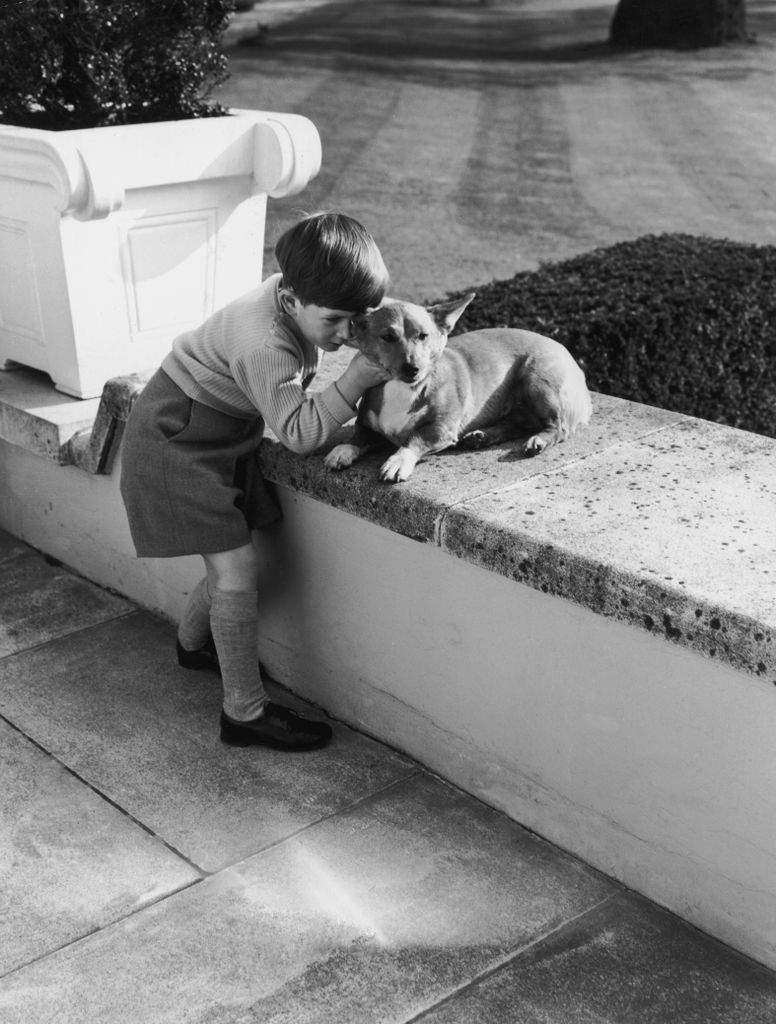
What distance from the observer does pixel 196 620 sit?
3.44 meters

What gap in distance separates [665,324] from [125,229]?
2126 millimetres

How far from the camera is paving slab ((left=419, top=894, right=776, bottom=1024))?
7.51 ft

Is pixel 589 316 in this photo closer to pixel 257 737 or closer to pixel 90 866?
pixel 257 737

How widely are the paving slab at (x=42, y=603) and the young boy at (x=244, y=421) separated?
755mm

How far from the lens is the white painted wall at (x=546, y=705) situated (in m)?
2.37

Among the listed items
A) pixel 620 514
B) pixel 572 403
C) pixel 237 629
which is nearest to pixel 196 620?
pixel 237 629

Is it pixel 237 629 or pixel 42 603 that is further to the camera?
pixel 42 603

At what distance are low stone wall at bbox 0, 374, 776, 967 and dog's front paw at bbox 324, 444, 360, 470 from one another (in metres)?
0.03

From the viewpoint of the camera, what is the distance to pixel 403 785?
302 centimetres

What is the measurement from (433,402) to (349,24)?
75.7 feet

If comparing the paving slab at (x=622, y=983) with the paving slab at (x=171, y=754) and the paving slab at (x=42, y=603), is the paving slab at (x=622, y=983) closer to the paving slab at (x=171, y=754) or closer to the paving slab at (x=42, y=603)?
the paving slab at (x=171, y=754)

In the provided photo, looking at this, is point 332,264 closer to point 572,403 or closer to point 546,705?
point 572,403

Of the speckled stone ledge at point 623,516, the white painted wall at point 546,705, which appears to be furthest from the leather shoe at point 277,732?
the speckled stone ledge at point 623,516

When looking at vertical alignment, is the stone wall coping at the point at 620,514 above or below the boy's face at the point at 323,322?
below
